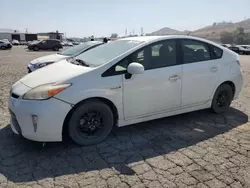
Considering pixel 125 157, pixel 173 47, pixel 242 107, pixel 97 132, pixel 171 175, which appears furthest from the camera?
pixel 242 107

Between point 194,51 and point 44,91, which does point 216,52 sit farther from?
point 44,91

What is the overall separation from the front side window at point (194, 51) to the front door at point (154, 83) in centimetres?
21

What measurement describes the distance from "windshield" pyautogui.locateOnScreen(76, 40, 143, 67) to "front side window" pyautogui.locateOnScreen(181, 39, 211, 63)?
2.87ft

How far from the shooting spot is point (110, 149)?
3420 millimetres

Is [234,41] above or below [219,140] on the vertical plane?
above

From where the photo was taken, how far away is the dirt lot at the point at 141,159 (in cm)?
271

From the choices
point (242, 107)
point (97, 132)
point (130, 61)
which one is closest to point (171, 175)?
point (97, 132)

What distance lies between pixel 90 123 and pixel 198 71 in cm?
213

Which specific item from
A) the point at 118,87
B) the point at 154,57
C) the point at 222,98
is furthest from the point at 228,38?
the point at 118,87

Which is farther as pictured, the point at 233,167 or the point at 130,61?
the point at 130,61

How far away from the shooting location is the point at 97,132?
11.7 ft

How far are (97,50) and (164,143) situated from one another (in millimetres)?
2003

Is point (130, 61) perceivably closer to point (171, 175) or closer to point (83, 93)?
point (83, 93)

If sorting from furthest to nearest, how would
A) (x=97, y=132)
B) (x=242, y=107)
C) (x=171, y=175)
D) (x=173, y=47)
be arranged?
(x=242, y=107), (x=173, y=47), (x=97, y=132), (x=171, y=175)
